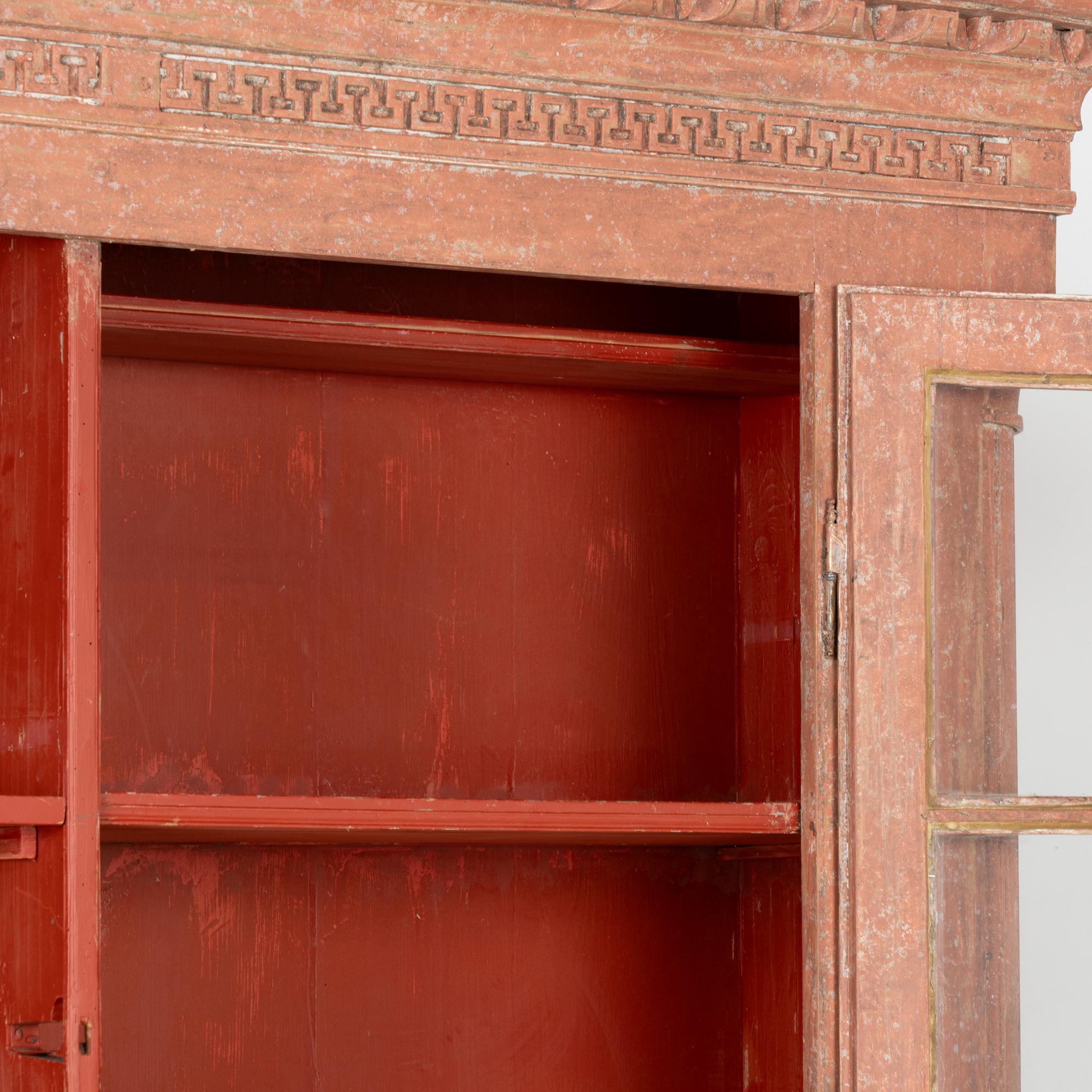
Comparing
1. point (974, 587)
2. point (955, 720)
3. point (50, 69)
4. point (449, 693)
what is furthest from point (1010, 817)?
point (50, 69)

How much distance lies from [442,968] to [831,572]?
2.60 feet

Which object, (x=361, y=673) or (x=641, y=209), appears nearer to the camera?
(x=641, y=209)

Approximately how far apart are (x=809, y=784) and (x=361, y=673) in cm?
64

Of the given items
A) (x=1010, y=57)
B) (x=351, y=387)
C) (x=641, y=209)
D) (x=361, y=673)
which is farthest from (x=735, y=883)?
(x=1010, y=57)

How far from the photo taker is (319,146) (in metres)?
1.44

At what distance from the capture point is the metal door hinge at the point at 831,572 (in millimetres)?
1515

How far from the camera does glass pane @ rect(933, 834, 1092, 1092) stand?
1511 mm

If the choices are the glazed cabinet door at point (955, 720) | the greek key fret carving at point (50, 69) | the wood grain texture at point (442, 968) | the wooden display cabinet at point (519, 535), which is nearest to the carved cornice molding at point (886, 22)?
the wooden display cabinet at point (519, 535)

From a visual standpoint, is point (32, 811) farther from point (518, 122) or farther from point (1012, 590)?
point (1012, 590)

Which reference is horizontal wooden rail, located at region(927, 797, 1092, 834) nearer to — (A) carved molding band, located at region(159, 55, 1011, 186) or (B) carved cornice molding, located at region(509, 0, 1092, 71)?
(A) carved molding band, located at region(159, 55, 1011, 186)

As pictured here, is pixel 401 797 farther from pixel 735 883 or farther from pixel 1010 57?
pixel 1010 57

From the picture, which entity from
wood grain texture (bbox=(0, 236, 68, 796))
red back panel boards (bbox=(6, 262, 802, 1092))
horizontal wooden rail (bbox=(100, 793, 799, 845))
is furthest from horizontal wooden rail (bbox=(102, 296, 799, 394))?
horizontal wooden rail (bbox=(100, 793, 799, 845))

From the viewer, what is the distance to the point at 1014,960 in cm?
155

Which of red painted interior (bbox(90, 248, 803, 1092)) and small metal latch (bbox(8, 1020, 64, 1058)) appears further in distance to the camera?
red painted interior (bbox(90, 248, 803, 1092))
